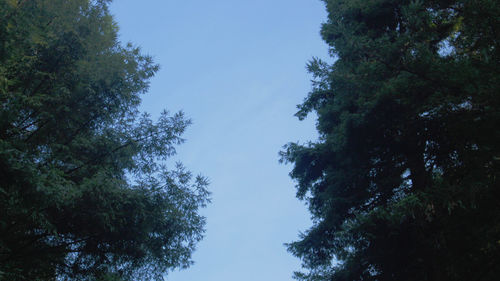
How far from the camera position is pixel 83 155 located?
28.7ft

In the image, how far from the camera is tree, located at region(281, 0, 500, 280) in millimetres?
6793

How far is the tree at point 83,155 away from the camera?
741 centimetres

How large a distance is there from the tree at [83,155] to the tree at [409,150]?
418cm

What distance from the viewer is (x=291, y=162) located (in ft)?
37.9

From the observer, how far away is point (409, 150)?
932cm

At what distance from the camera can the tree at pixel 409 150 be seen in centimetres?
679

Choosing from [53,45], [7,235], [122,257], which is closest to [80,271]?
[122,257]

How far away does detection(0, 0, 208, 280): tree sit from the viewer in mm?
7406

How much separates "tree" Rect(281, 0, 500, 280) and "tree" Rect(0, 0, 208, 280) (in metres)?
4.18

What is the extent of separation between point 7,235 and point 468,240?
10.2 meters

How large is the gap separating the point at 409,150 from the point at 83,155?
8632mm

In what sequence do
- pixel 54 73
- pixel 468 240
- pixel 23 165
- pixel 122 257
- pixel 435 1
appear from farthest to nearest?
pixel 435 1, pixel 122 257, pixel 54 73, pixel 468 240, pixel 23 165

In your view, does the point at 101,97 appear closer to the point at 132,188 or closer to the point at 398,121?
the point at 132,188

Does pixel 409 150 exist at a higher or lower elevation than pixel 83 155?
lower
